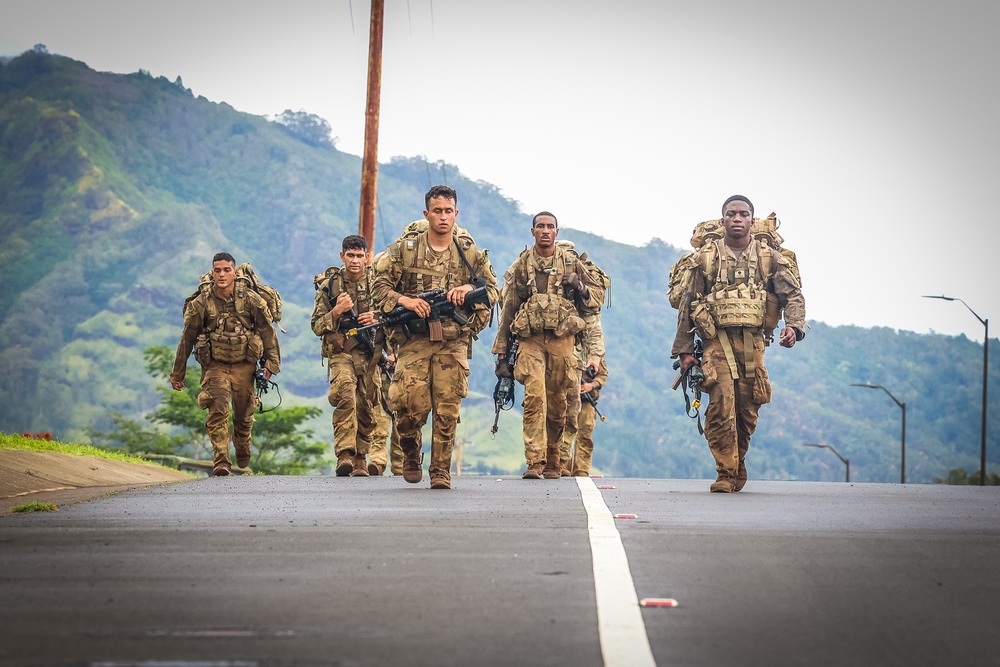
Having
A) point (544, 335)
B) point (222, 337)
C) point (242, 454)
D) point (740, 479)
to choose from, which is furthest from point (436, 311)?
point (242, 454)

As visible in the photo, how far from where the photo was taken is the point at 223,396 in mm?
20859

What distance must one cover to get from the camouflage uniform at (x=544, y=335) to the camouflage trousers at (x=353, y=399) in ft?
8.84

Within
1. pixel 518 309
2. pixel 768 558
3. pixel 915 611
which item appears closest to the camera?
pixel 915 611

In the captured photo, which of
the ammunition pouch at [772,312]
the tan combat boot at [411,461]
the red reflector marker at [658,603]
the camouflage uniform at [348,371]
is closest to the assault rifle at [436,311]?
the tan combat boot at [411,461]

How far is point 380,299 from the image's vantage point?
14.7 m

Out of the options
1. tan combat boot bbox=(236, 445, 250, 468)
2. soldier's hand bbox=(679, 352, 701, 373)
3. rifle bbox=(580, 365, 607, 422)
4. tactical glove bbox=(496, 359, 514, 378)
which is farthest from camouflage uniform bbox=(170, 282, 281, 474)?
soldier's hand bbox=(679, 352, 701, 373)

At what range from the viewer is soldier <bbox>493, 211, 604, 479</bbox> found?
18406 mm

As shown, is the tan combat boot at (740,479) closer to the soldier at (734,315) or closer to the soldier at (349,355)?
the soldier at (734,315)

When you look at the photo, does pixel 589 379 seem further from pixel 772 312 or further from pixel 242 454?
pixel 772 312

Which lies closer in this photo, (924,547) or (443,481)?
(924,547)

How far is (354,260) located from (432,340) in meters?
5.89

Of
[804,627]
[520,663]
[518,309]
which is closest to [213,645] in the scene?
[520,663]

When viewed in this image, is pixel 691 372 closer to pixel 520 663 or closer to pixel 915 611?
pixel 915 611

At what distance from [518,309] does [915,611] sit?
1185 centimetres
